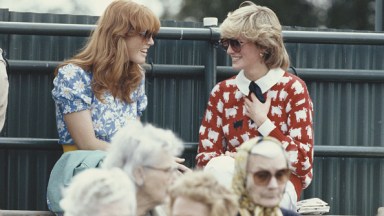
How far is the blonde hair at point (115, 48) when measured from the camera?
8.32m

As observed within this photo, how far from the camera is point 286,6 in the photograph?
104 feet

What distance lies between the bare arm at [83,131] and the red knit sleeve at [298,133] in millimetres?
1084

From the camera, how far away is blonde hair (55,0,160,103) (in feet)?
27.3

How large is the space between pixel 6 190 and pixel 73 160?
1.27m

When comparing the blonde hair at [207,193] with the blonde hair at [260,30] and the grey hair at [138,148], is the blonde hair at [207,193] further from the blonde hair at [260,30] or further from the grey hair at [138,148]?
the blonde hair at [260,30]

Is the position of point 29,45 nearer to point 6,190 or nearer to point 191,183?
point 6,190

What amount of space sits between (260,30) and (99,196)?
9.16 ft

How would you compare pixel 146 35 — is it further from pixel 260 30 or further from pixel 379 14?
pixel 379 14

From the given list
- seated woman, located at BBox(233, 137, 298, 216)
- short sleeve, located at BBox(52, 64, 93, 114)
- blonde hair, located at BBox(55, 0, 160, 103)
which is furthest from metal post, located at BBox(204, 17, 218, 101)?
seated woman, located at BBox(233, 137, 298, 216)

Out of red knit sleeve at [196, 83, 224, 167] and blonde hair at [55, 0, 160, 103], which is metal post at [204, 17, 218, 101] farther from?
blonde hair at [55, 0, 160, 103]

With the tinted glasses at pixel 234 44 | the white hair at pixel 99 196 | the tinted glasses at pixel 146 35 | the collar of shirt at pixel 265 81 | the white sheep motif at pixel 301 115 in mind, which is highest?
the tinted glasses at pixel 146 35

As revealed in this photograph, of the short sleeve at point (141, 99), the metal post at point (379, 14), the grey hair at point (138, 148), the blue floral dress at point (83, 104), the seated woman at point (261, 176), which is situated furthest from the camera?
the metal post at point (379, 14)

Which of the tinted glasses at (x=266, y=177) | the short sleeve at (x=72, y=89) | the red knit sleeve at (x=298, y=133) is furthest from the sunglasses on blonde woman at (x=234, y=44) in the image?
the tinted glasses at (x=266, y=177)

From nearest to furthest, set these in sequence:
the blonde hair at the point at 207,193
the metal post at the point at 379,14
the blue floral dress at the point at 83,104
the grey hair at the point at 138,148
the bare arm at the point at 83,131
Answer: the blonde hair at the point at 207,193, the grey hair at the point at 138,148, the bare arm at the point at 83,131, the blue floral dress at the point at 83,104, the metal post at the point at 379,14
